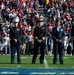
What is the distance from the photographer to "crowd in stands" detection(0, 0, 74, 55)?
37031mm

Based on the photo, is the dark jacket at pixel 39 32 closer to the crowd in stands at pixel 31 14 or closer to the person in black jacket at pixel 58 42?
the person in black jacket at pixel 58 42

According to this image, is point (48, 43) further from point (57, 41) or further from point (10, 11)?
point (57, 41)

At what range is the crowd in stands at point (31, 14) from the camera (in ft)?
121

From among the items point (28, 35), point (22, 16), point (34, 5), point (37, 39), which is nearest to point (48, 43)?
point (28, 35)

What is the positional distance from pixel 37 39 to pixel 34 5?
18.7m

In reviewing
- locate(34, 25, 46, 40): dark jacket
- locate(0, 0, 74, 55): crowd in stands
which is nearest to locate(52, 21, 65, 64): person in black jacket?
locate(34, 25, 46, 40): dark jacket

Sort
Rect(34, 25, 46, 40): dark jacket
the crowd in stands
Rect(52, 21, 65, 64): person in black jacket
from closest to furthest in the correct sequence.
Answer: Rect(34, 25, 46, 40): dark jacket → Rect(52, 21, 65, 64): person in black jacket → the crowd in stands

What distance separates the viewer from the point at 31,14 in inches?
1594

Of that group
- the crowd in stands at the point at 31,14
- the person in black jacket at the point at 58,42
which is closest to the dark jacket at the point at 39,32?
the person in black jacket at the point at 58,42

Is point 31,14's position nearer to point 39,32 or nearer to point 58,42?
point 58,42

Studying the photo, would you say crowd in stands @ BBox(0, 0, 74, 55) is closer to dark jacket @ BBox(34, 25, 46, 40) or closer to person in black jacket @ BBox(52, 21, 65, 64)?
person in black jacket @ BBox(52, 21, 65, 64)

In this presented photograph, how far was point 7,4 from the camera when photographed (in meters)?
42.2

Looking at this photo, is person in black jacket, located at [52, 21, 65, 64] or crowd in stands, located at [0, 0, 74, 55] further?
crowd in stands, located at [0, 0, 74, 55]

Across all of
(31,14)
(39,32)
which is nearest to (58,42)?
(39,32)
